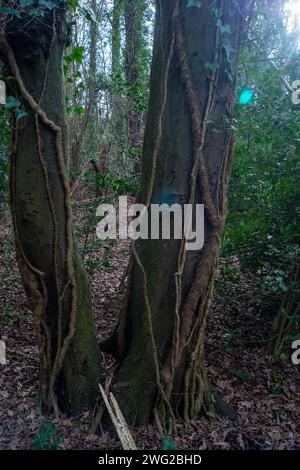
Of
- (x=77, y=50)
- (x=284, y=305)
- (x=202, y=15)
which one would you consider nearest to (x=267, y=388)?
(x=284, y=305)

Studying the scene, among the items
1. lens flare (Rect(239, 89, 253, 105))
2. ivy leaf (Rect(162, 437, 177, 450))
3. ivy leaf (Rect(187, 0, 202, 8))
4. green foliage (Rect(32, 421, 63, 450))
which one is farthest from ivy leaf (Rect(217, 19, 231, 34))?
green foliage (Rect(32, 421, 63, 450))

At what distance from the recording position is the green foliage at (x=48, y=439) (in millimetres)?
2615

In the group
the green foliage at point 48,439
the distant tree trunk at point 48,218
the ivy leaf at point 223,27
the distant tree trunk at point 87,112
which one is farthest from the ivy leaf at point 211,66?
the distant tree trunk at point 87,112

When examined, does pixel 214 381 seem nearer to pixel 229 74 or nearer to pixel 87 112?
pixel 229 74

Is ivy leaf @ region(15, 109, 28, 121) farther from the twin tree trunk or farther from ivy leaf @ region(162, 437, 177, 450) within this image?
ivy leaf @ region(162, 437, 177, 450)

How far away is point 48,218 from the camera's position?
9.10 ft

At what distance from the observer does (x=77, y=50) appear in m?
3.44

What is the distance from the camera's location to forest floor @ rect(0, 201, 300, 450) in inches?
113

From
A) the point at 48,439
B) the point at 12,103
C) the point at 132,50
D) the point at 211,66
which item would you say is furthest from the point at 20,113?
the point at 132,50

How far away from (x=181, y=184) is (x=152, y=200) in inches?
10.2

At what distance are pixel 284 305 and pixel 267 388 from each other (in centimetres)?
86

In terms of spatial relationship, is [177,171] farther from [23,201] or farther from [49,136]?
[23,201]

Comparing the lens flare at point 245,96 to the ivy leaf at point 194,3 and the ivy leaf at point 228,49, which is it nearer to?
the ivy leaf at point 228,49

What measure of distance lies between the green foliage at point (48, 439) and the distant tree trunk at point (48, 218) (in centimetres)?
25
